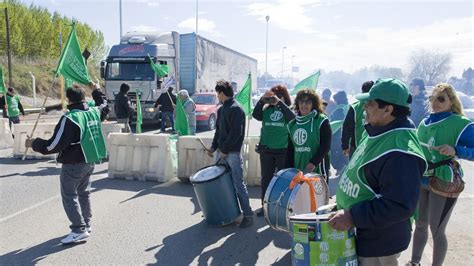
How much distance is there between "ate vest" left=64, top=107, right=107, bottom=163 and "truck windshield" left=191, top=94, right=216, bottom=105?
42.1 ft

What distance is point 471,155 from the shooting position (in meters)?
3.40

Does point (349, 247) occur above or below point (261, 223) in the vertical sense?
above

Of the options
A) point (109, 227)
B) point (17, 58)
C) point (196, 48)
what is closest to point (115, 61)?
point (196, 48)

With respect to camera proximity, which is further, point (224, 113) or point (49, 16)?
point (49, 16)

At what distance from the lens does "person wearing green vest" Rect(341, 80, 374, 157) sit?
5438mm

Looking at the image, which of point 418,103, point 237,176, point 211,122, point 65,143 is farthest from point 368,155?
point 211,122

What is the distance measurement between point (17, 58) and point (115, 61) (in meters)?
30.1

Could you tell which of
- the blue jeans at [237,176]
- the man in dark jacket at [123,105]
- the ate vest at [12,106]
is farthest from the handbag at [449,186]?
the ate vest at [12,106]

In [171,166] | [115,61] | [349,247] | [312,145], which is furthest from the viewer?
[115,61]

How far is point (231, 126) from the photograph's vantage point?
17.2 ft

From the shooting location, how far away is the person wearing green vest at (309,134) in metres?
4.46

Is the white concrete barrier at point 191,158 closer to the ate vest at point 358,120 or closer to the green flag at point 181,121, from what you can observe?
the green flag at point 181,121

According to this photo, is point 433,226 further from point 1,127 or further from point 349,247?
point 1,127

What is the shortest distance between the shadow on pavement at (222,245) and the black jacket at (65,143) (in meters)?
1.46
